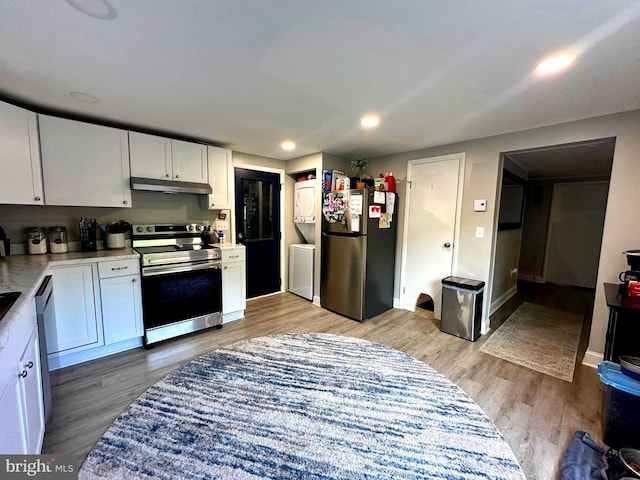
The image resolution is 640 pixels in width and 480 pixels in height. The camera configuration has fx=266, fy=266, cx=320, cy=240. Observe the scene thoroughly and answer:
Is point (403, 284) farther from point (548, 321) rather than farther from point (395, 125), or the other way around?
point (395, 125)

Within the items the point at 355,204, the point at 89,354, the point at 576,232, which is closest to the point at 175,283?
the point at 89,354

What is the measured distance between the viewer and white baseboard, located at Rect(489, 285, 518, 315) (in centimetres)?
382

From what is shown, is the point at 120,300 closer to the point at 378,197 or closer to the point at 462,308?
the point at 378,197

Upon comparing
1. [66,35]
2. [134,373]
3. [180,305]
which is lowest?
[134,373]

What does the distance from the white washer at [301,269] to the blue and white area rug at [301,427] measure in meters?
1.97

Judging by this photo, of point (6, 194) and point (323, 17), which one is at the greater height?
A: point (323, 17)

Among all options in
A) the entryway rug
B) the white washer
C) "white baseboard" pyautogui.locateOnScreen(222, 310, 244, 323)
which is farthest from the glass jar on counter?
the entryway rug

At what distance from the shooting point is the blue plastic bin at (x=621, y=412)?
5.08 ft

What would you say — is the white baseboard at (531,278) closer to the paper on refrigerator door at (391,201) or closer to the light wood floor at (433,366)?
the light wood floor at (433,366)

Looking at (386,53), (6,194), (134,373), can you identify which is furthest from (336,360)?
(6,194)

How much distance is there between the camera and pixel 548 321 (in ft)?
11.4

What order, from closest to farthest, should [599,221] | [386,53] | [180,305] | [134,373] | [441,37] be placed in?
1. [441,37]
2. [386,53]
3. [134,373]
4. [180,305]
5. [599,221]

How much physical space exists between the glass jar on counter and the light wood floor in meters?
1.11

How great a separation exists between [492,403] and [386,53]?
247 centimetres
